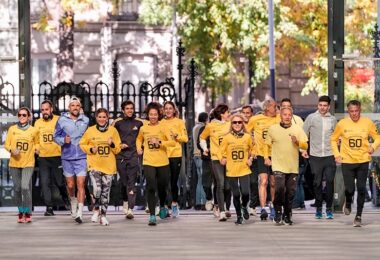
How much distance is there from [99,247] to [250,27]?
962 inches

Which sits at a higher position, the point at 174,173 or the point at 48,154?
the point at 48,154

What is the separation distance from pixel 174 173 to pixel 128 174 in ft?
2.30

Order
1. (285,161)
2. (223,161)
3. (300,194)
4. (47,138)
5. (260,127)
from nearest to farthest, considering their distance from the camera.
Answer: (285,161)
(223,161)
(260,127)
(47,138)
(300,194)

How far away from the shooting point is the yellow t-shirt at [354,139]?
2283 centimetres

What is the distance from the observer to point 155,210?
23844mm

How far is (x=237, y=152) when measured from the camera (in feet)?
76.1

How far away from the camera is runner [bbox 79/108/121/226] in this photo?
75.6 feet

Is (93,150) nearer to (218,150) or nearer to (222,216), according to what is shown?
(218,150)

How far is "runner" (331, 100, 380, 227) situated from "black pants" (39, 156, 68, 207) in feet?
15.0

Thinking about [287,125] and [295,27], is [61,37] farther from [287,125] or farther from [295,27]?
[287,125]

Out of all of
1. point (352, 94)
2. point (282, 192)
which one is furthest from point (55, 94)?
point (352, 94)

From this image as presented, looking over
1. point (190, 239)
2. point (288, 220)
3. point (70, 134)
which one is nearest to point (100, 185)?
point (70, 134)

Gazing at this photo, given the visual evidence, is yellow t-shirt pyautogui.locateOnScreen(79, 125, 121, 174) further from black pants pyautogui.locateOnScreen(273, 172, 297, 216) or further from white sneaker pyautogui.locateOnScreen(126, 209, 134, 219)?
black pants pyautogui.locateOnScreen(273, 172, 297, 216)

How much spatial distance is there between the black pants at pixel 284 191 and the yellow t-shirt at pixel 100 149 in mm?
2353
